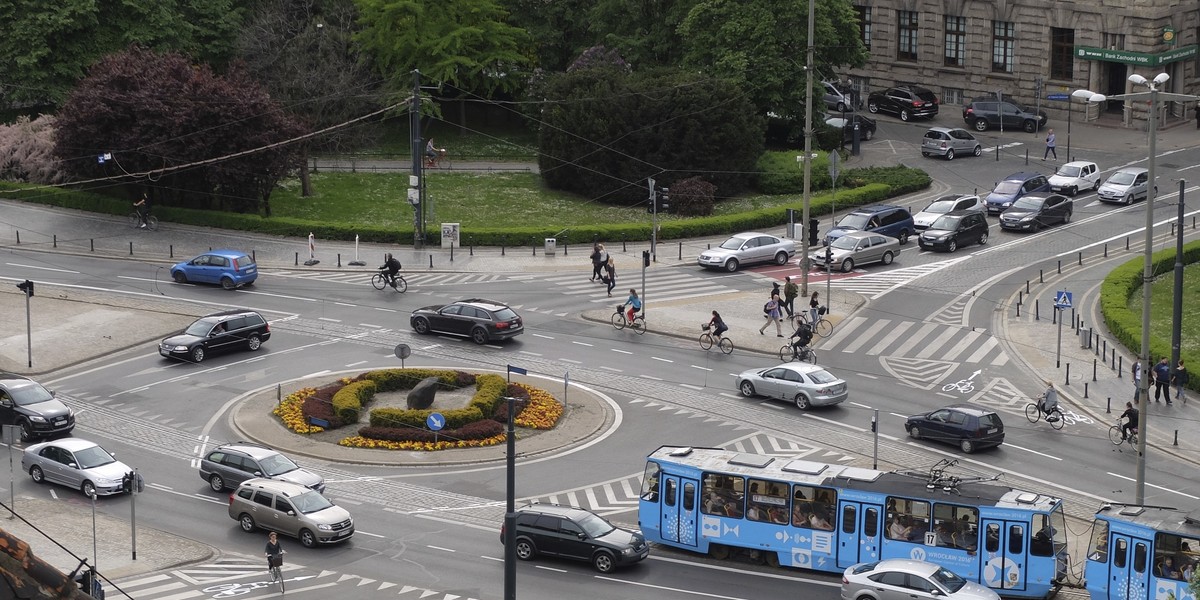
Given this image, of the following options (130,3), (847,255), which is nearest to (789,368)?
(847,255)

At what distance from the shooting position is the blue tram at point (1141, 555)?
1340 inches

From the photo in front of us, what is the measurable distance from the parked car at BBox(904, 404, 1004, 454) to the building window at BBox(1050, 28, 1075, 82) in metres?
52.1

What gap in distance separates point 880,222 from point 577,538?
126 feet

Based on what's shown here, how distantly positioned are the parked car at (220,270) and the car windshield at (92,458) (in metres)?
20.3

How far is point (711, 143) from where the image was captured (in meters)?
80.0

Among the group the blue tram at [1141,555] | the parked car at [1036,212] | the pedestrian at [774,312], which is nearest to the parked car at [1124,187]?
the parked car at [1036,212]

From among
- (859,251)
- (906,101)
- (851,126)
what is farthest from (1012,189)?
(906,101)

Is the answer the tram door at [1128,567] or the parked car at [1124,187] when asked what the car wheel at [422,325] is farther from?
the parked car at [1124,187]

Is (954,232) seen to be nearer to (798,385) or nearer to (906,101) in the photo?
(798,385)

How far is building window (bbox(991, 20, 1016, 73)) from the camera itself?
9638 centimetres

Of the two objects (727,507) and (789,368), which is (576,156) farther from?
(727,507)

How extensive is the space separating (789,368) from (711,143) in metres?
30.6

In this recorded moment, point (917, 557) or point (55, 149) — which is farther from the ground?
point (55, 149)

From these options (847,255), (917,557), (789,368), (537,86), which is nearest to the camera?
(917,557)
